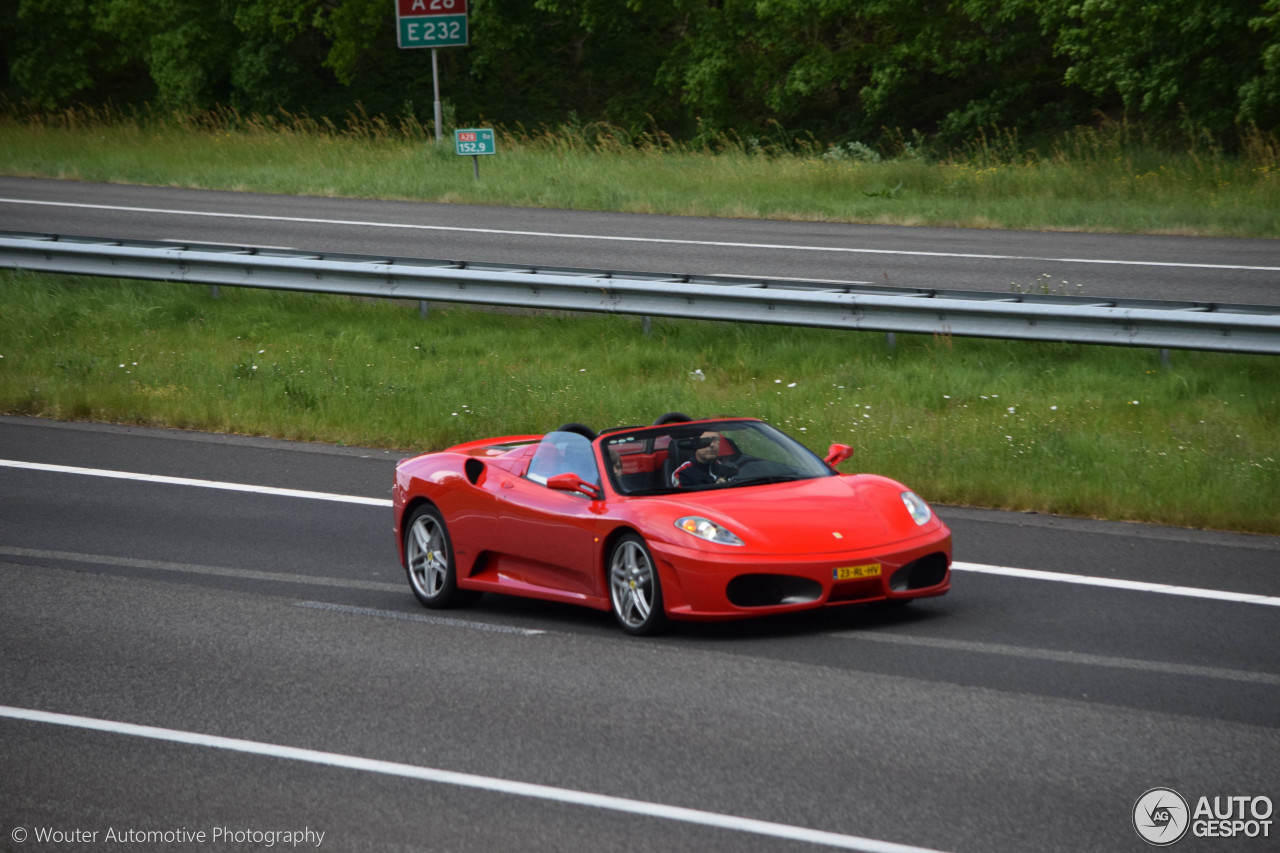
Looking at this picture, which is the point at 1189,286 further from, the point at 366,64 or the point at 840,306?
the point at 366,64

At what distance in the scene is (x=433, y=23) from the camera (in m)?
32.0

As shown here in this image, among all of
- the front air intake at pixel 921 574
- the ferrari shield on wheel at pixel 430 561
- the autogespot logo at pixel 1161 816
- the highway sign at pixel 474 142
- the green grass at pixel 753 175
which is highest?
the highway sign at pixel 474 142

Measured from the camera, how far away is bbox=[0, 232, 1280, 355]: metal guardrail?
45.2 feet

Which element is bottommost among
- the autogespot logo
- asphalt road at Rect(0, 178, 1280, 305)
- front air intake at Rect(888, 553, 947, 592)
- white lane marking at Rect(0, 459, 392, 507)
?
white lane marking at Rect(0, 459, 392, 507)

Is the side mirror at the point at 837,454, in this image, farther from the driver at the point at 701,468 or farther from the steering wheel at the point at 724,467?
the driver at the point at 701,468

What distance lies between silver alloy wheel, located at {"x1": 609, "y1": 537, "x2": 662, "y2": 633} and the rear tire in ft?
4.58

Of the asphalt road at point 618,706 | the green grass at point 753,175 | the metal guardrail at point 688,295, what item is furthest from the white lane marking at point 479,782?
the green grass at point 753,175

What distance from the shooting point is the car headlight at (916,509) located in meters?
8.62

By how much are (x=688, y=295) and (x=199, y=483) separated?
5630 millimetres

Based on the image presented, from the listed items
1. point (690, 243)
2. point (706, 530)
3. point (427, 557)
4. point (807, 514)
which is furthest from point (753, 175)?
point (706, 530)

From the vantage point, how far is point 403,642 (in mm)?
8555

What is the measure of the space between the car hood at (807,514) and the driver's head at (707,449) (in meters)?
0.36

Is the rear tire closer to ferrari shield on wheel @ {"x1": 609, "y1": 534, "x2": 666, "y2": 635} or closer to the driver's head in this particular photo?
ferrari shield on wheel @ {"x1": 609, "y1": 534, "x2": 666, "y2": 635}

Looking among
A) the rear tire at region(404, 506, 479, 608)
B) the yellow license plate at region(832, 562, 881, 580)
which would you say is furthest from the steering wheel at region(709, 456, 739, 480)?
the rear tire at region(404, 506, 479, 608)
